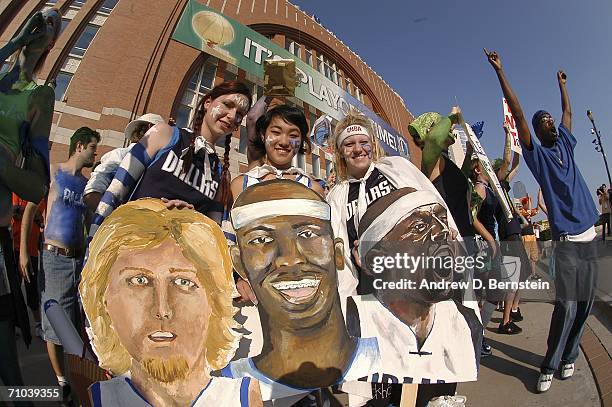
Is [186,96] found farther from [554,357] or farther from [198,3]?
[554,357]

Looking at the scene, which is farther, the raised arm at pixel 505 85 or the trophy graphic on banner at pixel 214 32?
the trophy graphic on banner at pixel 214 32

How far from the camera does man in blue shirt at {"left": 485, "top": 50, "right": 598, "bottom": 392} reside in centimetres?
159

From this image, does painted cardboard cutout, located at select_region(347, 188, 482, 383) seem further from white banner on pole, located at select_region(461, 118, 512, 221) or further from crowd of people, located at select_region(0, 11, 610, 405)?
white banner on pole, located at select_region(461, 118, 512, 221)

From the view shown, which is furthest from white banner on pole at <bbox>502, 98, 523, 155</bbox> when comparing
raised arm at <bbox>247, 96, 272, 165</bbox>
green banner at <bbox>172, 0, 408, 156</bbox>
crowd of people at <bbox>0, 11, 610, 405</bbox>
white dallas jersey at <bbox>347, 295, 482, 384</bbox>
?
raised arm at <bbox>247, 96, 272, 165</bbox>

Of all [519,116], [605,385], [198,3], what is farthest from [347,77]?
[605,385]

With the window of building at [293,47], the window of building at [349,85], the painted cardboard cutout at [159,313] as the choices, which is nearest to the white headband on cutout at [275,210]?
the painted cardboard cutout at [159,313]

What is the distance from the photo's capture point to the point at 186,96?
2.98 m

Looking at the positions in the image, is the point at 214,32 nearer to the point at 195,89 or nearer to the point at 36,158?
the point at 195,89

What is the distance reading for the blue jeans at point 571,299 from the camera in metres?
1.58

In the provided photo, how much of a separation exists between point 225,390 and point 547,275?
1.71m

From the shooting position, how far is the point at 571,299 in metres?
1.60

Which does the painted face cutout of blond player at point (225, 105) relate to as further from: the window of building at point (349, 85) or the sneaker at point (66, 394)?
the window of building at point (349, 85)

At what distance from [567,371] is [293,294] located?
63.0 inches

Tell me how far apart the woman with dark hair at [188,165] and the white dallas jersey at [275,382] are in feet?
1.99
